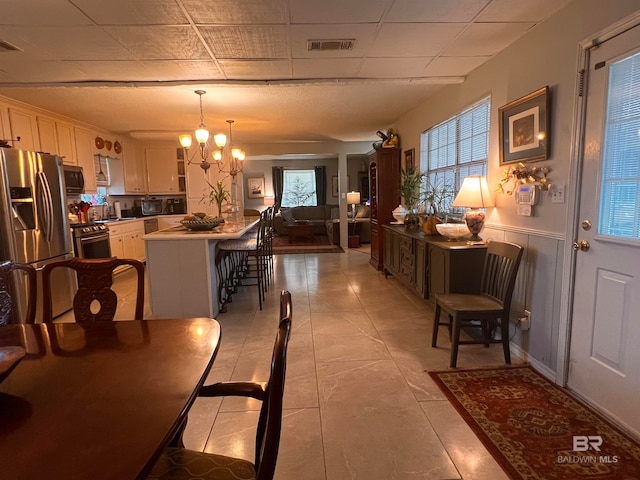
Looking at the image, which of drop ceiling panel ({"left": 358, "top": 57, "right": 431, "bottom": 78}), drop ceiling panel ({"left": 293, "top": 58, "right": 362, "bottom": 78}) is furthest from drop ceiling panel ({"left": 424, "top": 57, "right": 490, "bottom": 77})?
drop ceiling panel ({"left": 293, "top": 58, "right": 362, "bottom": 78})

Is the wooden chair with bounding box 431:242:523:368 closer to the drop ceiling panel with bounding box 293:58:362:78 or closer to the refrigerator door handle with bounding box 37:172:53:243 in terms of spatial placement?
the drop ceiling panel with bounding box 293:58:362:78

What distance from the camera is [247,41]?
2.67m

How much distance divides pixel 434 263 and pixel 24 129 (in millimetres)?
4851

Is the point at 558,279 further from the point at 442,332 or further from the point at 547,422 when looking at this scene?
the point at 442,332

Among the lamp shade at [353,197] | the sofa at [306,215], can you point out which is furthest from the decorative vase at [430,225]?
→ the sofa at [306,215]

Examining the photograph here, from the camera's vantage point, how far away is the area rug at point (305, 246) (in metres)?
7.92

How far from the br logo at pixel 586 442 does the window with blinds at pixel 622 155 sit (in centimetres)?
102

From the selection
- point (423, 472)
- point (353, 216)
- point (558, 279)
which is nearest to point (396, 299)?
point (558, 279)

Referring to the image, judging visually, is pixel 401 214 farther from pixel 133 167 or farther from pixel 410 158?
pixel 133 167

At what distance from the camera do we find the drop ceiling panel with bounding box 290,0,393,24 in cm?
216

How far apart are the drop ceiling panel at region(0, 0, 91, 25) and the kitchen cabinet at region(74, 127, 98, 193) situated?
3.32m

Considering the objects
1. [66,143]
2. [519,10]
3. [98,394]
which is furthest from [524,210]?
[66,143]

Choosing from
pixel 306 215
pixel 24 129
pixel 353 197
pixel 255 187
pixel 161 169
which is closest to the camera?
pixel 24 129

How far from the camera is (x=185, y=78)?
3.49 metres
